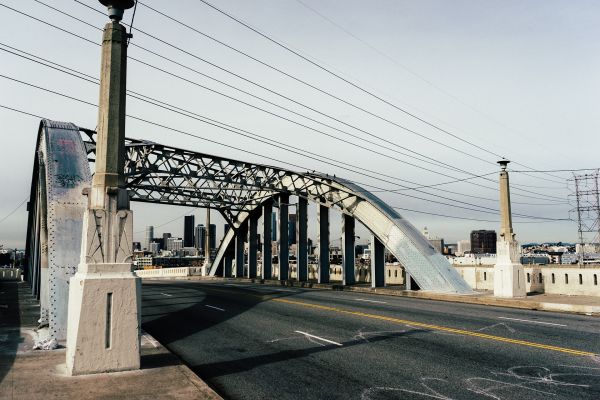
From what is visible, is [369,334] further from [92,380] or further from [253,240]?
[253,240]

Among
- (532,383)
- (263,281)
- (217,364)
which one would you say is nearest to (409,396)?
(532,383)

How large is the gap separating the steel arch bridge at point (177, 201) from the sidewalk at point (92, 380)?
2239 mm

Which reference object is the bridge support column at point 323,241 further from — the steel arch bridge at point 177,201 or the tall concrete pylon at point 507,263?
the tall concrete pylon at point 507,263

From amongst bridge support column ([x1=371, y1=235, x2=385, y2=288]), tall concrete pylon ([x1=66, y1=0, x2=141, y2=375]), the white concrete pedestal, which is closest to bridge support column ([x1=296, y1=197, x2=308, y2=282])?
bridge support column ([x1=371, y1=235, x2=385, y2=288])

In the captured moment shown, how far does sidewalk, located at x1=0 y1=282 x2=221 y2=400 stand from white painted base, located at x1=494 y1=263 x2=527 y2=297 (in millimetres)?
17269

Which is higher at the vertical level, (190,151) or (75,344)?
(190,151)

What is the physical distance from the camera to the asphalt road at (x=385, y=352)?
286 inches

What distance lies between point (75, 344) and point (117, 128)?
3.97 metres

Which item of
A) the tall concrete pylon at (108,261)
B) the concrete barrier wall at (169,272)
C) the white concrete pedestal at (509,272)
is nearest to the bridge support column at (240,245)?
the concrete barrier wall at (169,272)

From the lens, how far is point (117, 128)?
8.84 m

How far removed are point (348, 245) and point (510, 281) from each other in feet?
39.9

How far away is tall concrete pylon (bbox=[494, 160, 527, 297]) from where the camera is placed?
70.7 feet

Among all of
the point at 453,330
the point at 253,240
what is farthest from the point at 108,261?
the point at 253,240

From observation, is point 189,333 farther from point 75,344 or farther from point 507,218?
point 507,218
